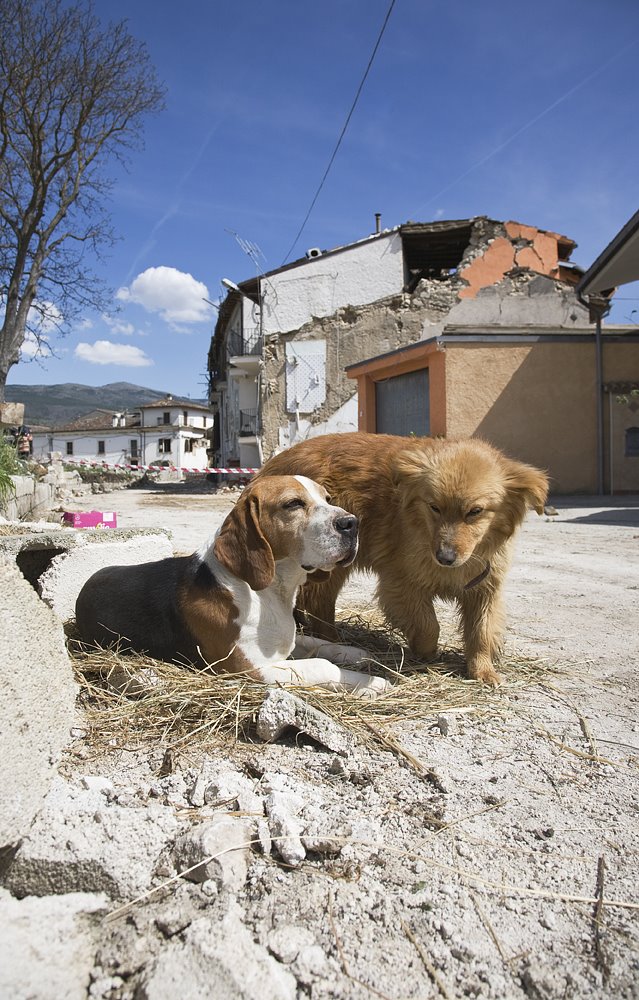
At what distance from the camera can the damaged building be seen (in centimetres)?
1571

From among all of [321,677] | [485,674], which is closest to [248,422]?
[485,674]

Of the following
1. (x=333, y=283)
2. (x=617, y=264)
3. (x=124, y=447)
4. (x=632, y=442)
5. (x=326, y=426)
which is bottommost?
(x=632, y=442)

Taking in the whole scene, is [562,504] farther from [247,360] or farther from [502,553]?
[247,360]

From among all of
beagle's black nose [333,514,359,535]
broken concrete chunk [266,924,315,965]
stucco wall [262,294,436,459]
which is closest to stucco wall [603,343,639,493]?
stucco wall [262,294,436,459]

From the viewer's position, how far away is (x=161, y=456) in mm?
75562

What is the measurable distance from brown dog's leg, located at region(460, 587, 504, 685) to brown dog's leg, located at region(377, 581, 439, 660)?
0.70 ft

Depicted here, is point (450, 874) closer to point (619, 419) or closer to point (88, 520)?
point (88, 520)

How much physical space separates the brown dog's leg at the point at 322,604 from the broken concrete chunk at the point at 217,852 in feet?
6.55

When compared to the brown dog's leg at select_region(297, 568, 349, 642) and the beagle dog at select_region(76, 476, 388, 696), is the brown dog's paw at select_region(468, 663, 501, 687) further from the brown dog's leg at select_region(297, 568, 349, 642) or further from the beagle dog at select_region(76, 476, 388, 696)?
the brown dog's leg at select_region(297, 568, 349, 642)

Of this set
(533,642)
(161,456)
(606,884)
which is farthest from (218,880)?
(161,456)

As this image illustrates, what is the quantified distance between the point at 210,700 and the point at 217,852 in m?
0.98

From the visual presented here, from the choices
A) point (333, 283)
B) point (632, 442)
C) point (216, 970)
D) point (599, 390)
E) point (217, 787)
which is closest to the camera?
point (216, 970)

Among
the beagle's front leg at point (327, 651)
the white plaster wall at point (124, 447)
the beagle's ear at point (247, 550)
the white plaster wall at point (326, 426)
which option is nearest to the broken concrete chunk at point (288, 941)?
the beagle's ear at point (247, 550)

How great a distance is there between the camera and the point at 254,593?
3.00 m
